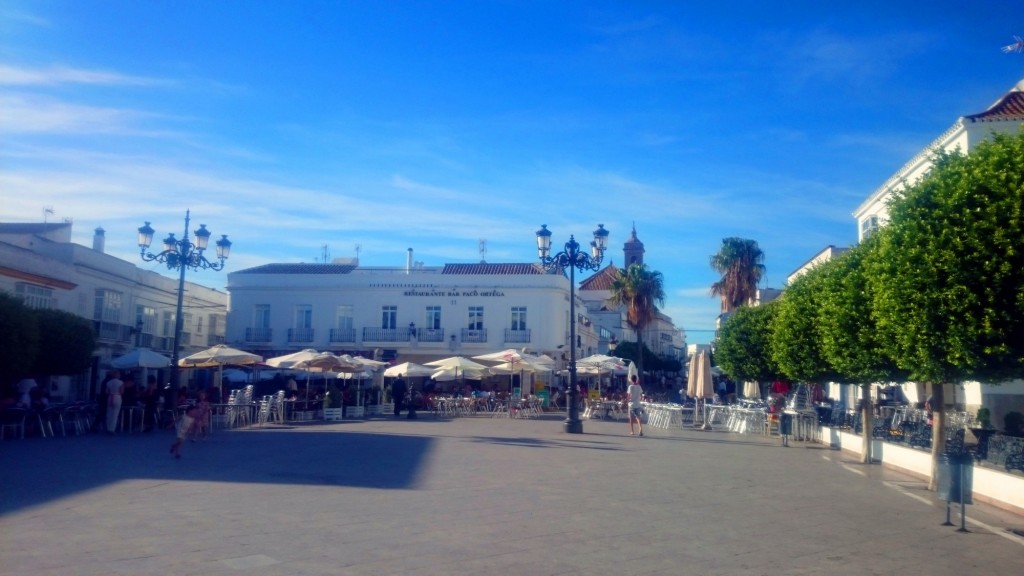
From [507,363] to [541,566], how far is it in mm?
27985

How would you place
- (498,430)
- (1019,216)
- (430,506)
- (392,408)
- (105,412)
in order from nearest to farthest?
(1019,216) → (430,506) → (105,412) → (498,430) → (392,408)

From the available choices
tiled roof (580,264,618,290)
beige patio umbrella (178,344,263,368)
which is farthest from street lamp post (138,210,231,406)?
tiled roof (580,264,618,290)

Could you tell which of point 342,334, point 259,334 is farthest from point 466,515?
point 259,334

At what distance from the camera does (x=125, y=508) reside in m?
9.93

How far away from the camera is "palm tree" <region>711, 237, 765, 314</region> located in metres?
48.7

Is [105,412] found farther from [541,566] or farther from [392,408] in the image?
[541,566]

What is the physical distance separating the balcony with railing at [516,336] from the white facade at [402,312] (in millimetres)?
57

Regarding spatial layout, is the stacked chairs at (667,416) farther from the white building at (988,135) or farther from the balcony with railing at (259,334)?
the balcony with railing at (259,334)

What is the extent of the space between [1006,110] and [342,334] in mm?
35930

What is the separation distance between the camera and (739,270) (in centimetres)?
4866

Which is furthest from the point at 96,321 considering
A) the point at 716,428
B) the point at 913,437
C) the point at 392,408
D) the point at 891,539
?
the point at 891,539

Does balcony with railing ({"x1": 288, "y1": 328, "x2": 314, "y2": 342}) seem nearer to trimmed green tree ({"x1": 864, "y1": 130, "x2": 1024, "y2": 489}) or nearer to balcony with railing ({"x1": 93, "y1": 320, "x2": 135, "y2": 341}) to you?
balcony with railing ({"x1": 93, "y1": 320, "x2": 135, "y2": 341})

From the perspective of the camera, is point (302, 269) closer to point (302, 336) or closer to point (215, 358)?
point (302, 336)

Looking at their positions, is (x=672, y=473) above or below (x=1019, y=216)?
below
